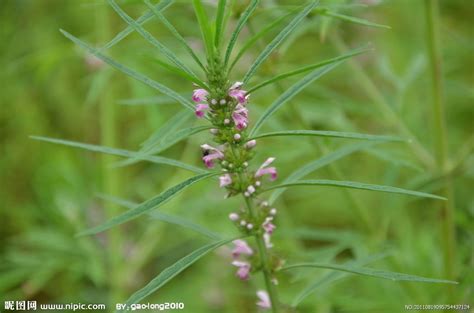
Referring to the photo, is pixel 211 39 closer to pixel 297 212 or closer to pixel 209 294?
pixel 209 294

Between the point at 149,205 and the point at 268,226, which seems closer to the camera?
the point at 149,205

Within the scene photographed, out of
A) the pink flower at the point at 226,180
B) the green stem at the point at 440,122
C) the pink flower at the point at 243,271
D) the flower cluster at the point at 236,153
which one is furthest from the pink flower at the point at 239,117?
the green stem at the point at 440,122

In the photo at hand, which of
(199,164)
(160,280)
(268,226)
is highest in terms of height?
(199,164)

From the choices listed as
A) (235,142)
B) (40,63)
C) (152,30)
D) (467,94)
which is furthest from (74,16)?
(235,142)

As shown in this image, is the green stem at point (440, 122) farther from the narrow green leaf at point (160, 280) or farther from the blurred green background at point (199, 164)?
the narrow green leaf at point (160, 280)

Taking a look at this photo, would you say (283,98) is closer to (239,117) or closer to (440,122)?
(239,117)

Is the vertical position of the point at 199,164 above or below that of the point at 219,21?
above

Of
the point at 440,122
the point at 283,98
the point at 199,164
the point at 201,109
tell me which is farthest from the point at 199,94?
the point at 199,164

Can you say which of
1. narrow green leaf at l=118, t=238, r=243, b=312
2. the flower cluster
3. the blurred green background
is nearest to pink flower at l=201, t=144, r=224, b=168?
the flower cluster
